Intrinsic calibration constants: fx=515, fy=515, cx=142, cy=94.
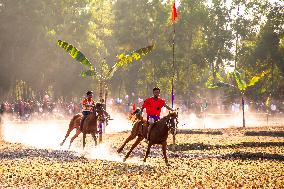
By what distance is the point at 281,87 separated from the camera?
260 ft

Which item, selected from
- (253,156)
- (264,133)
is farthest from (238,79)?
(253,156)

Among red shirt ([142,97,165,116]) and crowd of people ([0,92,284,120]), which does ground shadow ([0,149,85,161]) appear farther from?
crowd of people ([0,92,284,120])

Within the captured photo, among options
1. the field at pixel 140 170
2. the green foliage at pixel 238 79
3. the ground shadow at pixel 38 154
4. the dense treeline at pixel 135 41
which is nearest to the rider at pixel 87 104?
the field at pixel 140 170

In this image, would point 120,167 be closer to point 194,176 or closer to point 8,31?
point 194,176

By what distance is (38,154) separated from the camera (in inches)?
860

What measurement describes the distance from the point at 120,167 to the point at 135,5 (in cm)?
7908

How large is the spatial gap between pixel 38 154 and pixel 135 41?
67934 millimetres

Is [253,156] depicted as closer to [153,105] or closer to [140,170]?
[153,105]

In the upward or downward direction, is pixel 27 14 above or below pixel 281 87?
above

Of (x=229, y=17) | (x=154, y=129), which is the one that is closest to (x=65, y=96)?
(x=229, y=17)

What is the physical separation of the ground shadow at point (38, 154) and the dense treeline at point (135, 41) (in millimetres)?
49448

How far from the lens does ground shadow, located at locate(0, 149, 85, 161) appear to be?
67.6ft

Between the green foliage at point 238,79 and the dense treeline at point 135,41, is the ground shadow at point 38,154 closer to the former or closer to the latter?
the green foliage at point 238,79

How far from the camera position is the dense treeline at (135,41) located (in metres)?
75.9
